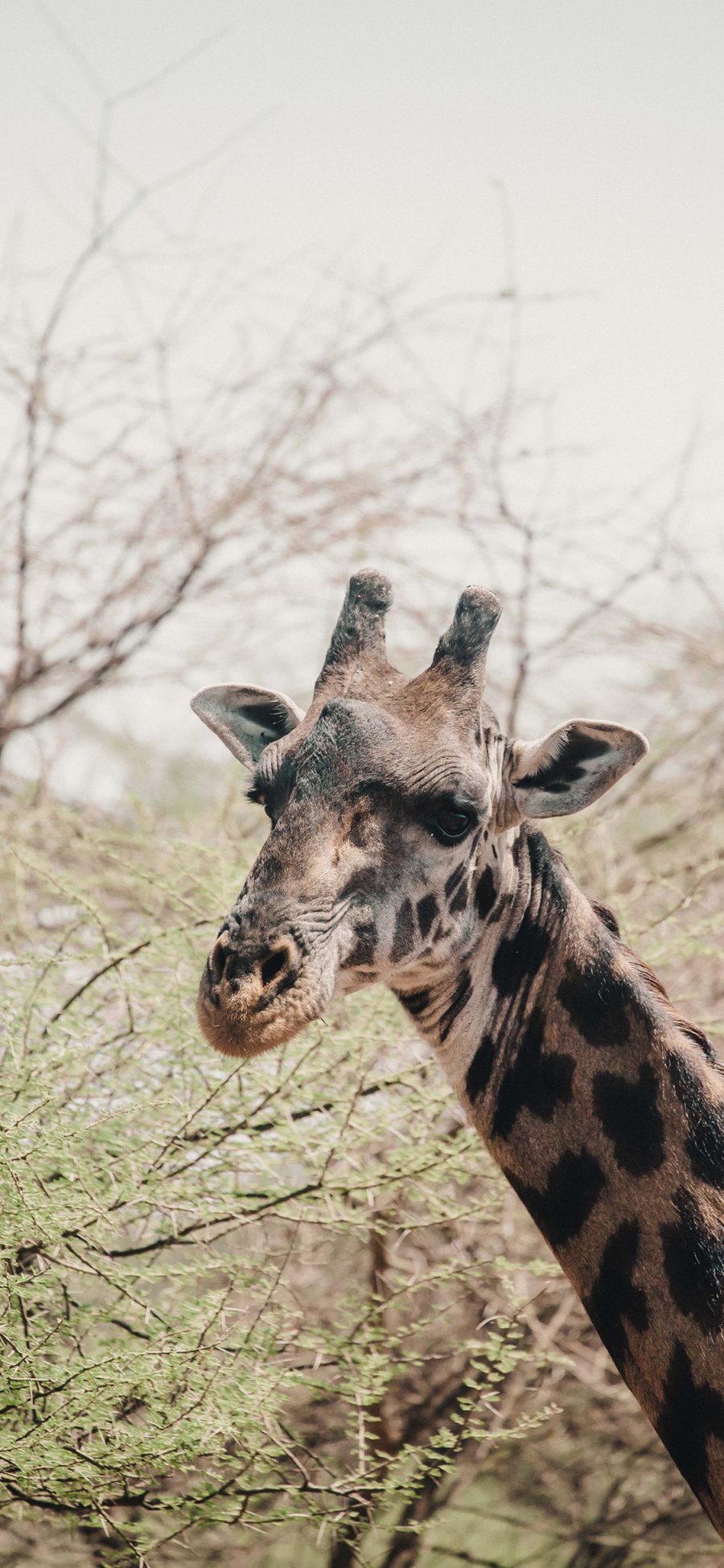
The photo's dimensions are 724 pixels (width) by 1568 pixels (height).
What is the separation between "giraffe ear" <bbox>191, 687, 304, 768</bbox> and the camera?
387 centimetres

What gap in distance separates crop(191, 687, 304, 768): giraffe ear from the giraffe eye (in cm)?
68

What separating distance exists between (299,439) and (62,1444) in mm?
5782

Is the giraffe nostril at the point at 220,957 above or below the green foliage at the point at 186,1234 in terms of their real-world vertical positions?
above

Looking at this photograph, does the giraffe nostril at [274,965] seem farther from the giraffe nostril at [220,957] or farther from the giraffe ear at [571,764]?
the giraffe ear at [571,764]

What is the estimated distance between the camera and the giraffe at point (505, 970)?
3.09 m

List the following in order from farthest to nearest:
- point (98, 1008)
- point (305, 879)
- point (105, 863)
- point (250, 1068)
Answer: point (105, 863) < point (98, 1008) < point (250, 1068) < point (305, 879)

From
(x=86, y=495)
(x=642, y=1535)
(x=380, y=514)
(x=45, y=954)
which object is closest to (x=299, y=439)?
(x=380, y=514)

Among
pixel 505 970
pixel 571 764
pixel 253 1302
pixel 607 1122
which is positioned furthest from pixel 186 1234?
A: pixel 571 764

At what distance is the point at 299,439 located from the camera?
7.94m

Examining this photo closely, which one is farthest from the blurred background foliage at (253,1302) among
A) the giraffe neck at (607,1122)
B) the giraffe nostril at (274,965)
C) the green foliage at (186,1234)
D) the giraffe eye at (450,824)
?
the giraffe eye at (450,824)

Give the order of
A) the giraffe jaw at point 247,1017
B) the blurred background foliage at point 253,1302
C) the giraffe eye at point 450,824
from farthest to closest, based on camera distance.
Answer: the blurred background foliage at point 253,1302, the giraffe eye at point 450,824, the giraffe jaw at point 247,1017

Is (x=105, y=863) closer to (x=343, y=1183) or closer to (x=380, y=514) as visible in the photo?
(x=380, y=514)

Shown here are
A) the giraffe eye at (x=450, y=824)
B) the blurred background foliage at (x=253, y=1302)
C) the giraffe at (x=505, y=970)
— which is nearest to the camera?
the giraffe at (x=505, y=970)

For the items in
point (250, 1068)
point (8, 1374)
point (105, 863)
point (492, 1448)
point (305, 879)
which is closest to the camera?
point (305, 879)
